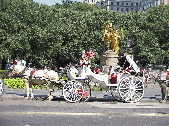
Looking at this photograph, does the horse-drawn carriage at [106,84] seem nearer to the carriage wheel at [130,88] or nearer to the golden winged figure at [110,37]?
the carriage wheel at [130,88]

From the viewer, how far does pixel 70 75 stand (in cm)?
1609

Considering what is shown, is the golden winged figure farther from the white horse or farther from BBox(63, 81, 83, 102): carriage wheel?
BBox(63, 81, 83, 102): carriage wheel

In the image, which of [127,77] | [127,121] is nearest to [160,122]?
[127,121]

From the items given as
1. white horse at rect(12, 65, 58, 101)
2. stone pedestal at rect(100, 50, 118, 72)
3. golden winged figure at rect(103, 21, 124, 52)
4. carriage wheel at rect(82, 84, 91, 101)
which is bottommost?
carriage wheel at rect(82, 84, 91, 101)

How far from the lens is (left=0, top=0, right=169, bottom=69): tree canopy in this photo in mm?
40000

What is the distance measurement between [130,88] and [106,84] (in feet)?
3.79

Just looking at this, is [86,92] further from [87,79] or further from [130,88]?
[130,88]

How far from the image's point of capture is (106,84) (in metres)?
16.0

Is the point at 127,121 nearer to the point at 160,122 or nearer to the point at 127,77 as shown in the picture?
the point at 160,122

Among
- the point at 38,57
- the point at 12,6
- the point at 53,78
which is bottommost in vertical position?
the point at 53,78

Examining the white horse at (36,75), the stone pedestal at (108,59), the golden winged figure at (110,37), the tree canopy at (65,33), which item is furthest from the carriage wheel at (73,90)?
the tree canopy at (65,33)

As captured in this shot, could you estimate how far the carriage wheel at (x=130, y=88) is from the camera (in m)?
15.7

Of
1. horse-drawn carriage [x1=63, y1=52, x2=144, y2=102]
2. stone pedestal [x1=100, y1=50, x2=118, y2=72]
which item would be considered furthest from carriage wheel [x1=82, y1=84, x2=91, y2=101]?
stone pedestal [x1=100, y1=50, x2=118, y2=72]

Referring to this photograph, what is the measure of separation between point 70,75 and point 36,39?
82.4 ft
